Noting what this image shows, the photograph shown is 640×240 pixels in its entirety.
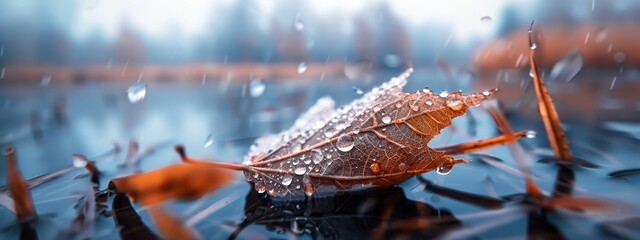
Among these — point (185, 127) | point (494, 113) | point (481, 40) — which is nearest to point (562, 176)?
point (494, 113)

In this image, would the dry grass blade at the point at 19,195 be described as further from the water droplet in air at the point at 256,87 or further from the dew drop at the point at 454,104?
the water droplet in air at the point at 256,87

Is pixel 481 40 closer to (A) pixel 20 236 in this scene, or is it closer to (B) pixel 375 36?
(B) pixel 375 36

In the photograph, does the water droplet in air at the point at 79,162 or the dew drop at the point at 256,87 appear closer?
the water droplet in air at the point at 79,162

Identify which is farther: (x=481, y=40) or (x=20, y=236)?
(x=481, y=40)

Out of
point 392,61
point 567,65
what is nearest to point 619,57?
point 567,65

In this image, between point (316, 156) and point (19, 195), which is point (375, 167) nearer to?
point (316, 156)

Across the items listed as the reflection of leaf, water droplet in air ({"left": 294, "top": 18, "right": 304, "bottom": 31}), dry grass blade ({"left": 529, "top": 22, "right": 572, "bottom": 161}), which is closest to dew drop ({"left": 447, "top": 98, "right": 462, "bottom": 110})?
dry grass blade ({"left": 529, "top": 22, "right": 572, "bottom": 161})

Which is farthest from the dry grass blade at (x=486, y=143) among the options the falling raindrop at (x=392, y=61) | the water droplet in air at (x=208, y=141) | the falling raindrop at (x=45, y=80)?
the falling raindrop at (x=45, y=80)
